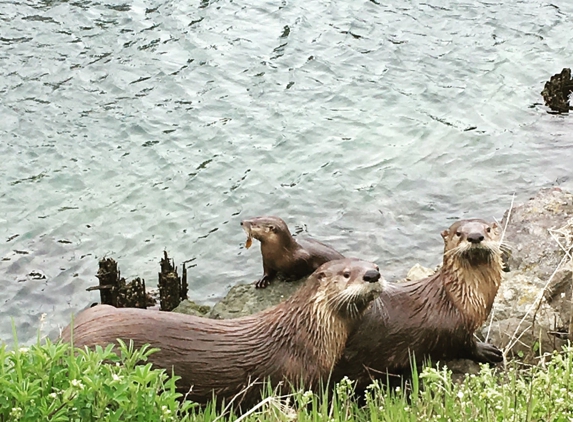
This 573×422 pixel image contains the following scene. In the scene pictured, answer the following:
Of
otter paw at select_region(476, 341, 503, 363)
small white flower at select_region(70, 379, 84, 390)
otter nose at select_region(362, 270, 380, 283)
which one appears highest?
small white flower at select_region(70, 379, 84, 390)

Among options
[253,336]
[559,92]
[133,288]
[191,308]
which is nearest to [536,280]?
[253,336]

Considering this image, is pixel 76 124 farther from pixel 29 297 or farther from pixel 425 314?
pixel 425 314

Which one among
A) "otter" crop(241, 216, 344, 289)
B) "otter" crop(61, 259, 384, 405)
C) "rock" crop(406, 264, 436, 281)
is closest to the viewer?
"otter" crop(61, 259, 384, 405)

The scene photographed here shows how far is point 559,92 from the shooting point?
10695mm

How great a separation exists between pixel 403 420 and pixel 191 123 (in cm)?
717

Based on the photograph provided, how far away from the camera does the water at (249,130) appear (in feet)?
27.8

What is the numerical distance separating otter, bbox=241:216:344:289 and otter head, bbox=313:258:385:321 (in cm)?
186

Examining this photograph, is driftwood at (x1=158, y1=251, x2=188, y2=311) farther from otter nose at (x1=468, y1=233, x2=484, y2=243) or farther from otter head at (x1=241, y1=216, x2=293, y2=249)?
otter nose at (x1=468, y1=233, x2=484, y2=243)

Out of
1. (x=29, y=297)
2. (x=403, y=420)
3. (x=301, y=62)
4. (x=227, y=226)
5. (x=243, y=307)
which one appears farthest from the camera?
(x=301, y=62)

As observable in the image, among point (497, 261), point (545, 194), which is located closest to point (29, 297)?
point (497, 261)

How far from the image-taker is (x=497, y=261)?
5977mm

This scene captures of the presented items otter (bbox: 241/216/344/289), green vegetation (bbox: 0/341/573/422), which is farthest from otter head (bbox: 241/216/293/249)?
green vegetation (bbox: 0/341/573/422)

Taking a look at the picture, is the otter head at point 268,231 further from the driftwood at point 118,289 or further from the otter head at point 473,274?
the otter head at point 473,274

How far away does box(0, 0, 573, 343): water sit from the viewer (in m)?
8.46
